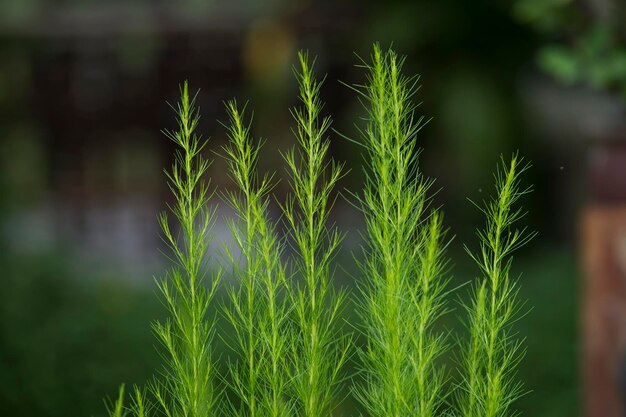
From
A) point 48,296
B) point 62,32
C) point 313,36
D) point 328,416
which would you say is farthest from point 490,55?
point 328,416

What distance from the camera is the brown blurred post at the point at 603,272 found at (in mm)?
3176

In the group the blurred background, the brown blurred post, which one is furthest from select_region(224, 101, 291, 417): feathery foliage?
the blurred background

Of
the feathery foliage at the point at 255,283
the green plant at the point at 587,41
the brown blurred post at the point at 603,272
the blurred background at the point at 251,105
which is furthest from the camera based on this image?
the blurred background at the point at 251,105

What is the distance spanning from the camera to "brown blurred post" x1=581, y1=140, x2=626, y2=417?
3.18 meters

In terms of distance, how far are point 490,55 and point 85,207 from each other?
3398 millimetres

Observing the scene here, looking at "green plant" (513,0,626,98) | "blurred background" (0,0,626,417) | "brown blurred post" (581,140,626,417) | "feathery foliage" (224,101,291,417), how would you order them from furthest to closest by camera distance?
1. "blurred background" (0,0,626,417)
2. "brown blurred post" (581,140,626,417)
3. "green plant" (513,0,626,98)
4. "feathery foliage" (224,101,291,417)

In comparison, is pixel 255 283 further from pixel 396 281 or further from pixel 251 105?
pixel 251 105

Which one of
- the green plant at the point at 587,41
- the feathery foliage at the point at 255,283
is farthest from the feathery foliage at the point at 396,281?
the green plant at the point at 587,41

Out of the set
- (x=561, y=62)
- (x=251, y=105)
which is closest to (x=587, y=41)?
(x=561, y=62)

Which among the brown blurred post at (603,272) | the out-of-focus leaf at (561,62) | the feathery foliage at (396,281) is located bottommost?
the brown blurred post at (603,272)

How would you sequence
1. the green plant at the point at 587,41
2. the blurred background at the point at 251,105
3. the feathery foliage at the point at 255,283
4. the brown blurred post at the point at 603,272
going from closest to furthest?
the feathery foliage at the point at 255,283 < the green plant at the point at 587,41 < the brown blurred post at the point at 603,272 < the blurred background at the point at 251,105

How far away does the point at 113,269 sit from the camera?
5.51 meters

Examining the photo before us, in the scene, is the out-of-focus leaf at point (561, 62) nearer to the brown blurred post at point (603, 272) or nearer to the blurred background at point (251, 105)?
the brown blurred post at point (603, 272)

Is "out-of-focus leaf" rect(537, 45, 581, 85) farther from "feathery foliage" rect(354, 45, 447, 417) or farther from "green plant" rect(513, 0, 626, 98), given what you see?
"feathery foliage" rect(354, 45, 447, 417)
